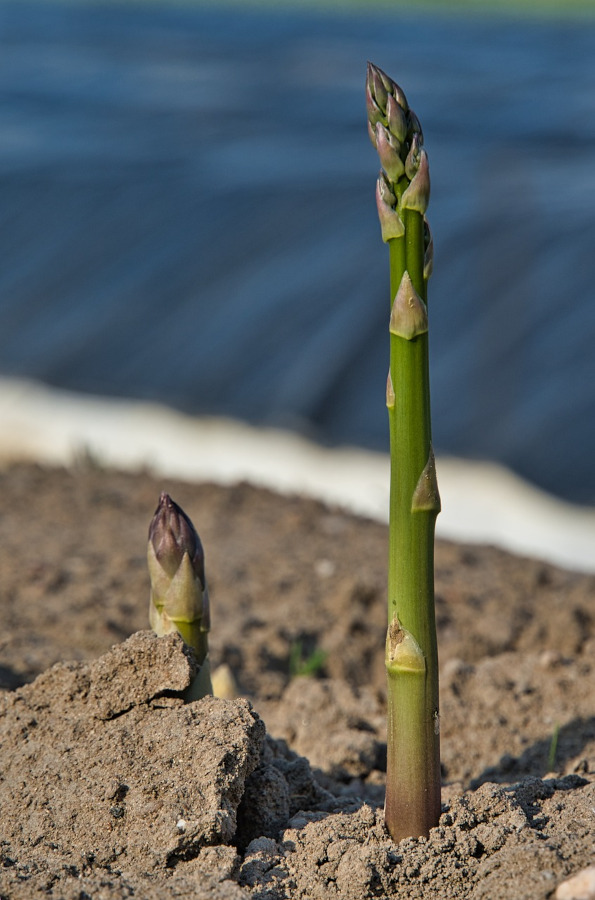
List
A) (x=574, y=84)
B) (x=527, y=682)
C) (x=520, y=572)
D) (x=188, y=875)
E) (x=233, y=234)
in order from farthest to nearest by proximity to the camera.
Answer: (x=574, y=84) < (x=233, y=234) < (x=520, y=572) < (x=527, y=682) < (x=188, y=875)

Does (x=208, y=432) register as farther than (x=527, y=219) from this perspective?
No

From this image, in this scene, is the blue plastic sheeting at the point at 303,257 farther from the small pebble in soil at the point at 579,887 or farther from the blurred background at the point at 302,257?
the small pebble in soil at the point at 579,887

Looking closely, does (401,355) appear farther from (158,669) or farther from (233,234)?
(233,234)

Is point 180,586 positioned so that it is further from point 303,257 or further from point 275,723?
point 303,257

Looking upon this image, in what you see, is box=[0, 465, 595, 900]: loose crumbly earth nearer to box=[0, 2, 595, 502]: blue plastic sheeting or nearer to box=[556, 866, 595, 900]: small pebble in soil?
box=[556, 866, 595, 900]: small pebble in soil

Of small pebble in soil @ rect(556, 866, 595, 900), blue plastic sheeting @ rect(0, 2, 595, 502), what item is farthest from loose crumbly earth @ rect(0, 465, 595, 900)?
blue plastic sheeting @ rect(0, 2, 595, 502)

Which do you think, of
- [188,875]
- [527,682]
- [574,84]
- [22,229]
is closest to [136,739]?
[188,875]
